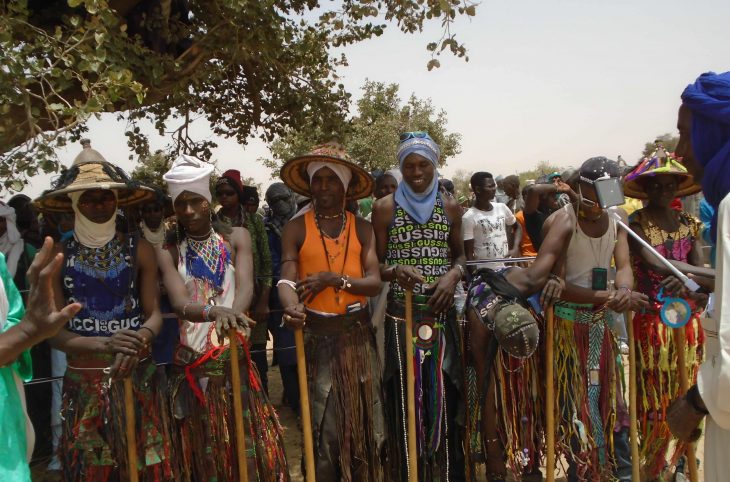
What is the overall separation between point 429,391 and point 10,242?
139 inches

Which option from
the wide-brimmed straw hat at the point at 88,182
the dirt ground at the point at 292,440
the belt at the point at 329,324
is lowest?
the dirt ground at the point at 292,440

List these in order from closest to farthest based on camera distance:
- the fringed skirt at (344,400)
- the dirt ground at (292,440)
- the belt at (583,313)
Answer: the fringed skirt at (344,400) < the belt at (583,313) < the dirt ground at (292,440)

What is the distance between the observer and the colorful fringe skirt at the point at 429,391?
146 inches

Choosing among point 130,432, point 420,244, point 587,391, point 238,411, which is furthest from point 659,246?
point 130,432

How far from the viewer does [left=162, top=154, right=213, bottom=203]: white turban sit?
3.38 meters

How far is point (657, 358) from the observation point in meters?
4.08

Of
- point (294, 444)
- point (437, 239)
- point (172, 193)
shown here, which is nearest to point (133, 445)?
point (172, 193)

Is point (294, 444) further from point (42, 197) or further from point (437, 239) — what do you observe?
point (42, 197)

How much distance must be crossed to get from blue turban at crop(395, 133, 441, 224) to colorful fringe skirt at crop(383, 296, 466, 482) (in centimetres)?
54

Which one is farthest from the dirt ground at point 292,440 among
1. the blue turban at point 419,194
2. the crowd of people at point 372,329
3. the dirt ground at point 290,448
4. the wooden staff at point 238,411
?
the blue turban at point 419,194

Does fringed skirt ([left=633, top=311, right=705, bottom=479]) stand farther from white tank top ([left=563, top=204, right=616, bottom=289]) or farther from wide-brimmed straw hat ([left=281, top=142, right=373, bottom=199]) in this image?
wide-brimmed straw hat ([left=281, top=142, right=373, bottom=199])

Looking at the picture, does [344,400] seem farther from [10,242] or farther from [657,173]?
[10,242]

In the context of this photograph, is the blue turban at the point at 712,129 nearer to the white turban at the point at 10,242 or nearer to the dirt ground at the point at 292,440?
the dirt ground at the point at 292,440

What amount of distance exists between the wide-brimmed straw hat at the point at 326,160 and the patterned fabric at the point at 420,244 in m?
0.29
